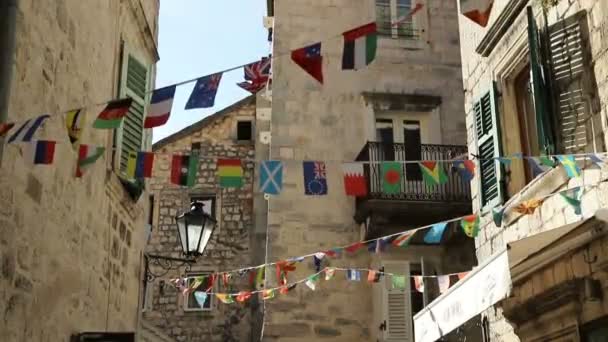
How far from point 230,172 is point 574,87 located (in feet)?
9.87

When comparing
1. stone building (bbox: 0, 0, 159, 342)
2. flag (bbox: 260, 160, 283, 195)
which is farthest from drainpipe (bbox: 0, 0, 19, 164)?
flag (bbox: 260, 160, 283, 195)

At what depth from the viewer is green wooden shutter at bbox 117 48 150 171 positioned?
843cm

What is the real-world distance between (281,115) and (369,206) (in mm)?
Answer: 2533

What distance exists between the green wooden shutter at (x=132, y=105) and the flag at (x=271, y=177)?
99.6 inches

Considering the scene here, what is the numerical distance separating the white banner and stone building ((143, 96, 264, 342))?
10886 mm

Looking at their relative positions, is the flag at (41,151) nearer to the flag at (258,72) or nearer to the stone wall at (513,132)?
the flag at (258,72)

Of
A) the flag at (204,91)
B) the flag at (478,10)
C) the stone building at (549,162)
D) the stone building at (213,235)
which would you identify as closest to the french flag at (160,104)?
the flag at (204,91)

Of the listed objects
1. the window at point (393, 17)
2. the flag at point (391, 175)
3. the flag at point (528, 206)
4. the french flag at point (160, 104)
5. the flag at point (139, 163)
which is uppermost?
the window at point (393, 17)

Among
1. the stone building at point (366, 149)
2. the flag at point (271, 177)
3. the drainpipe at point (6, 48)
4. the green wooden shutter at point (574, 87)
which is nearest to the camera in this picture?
the drainpipe at point (6, 48)

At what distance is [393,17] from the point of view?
15414 mm

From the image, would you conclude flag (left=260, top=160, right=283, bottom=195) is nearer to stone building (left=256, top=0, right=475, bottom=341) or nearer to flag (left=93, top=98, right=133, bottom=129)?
flag (left=93, top=98, right=133, bottom=129)

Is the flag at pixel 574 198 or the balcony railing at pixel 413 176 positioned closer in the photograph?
the flag at pixel 574 198

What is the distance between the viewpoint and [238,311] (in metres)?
18.6

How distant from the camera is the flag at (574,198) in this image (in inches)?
253
